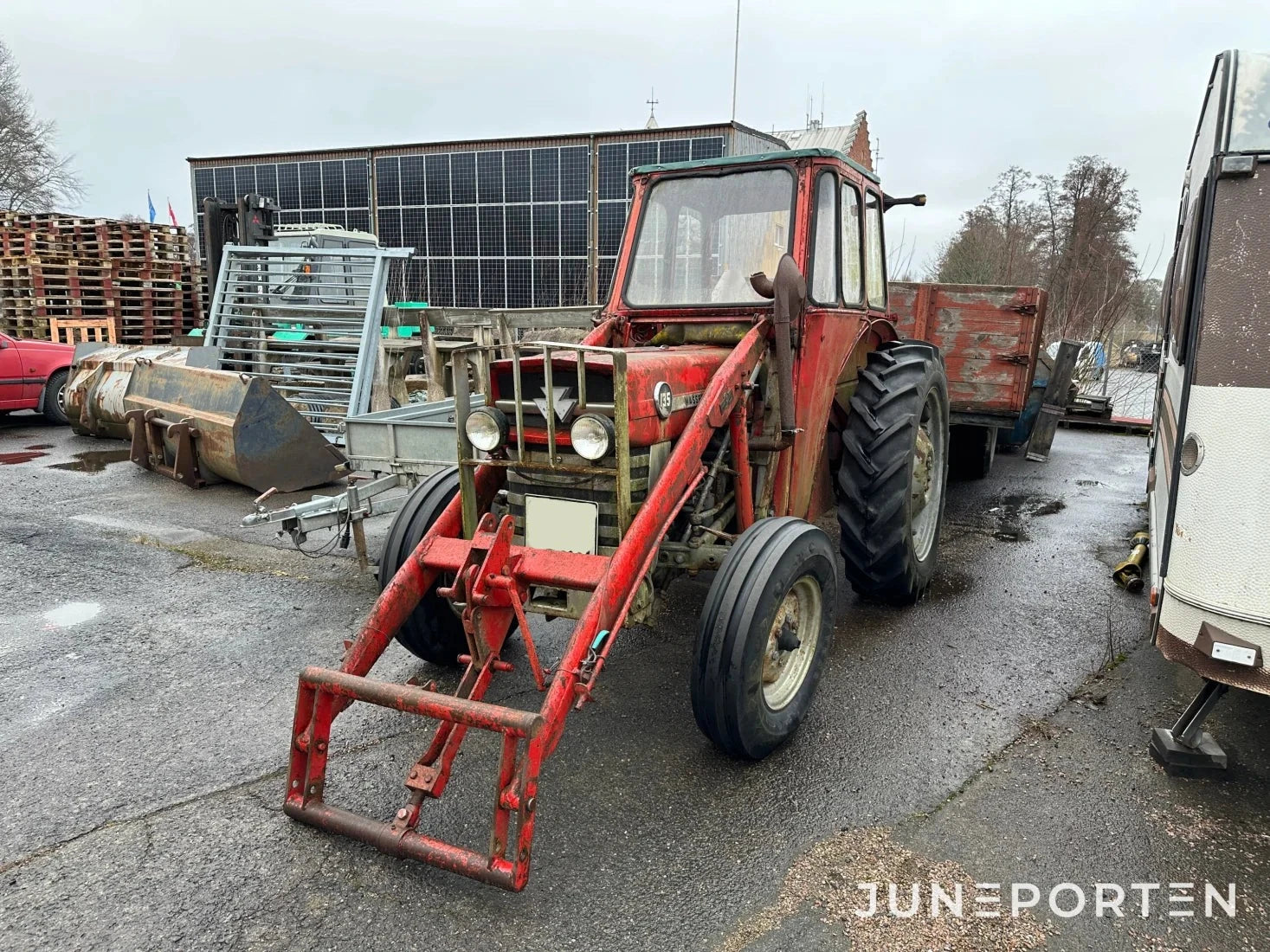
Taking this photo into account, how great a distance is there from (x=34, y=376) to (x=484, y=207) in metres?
11.7

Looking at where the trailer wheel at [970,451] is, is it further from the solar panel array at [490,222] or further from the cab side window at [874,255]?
the solar panel array at [490,222]

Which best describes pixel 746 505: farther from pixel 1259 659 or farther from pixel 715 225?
pixel 1259 659

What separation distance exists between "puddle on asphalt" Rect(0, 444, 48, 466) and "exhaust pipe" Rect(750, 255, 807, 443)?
902 cm

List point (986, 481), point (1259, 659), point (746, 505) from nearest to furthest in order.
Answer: point (1259, 659)
point (746, 505)
point (986, 481)

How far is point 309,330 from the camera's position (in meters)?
8.68

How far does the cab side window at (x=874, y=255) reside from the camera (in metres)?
4.94

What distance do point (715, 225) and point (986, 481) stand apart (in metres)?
5.57

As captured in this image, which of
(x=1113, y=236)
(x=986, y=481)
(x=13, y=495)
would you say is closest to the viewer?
(x=13, y=495)

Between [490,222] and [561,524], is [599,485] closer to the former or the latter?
[561,524]

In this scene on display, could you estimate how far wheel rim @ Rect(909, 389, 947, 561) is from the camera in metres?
5.25

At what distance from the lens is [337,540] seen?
6148 mm

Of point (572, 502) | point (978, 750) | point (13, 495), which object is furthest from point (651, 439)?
point (13, 495)

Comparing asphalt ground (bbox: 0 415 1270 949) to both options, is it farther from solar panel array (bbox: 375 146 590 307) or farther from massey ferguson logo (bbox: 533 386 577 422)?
solar panel array (bbox: 375 146 590 307)

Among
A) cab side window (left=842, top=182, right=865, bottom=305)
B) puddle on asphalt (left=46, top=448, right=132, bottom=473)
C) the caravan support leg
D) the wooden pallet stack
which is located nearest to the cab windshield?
cab side window (left=842, top=182, right=865, bottom=305)
